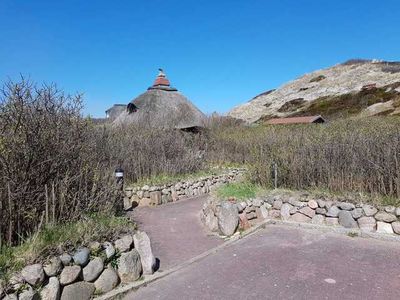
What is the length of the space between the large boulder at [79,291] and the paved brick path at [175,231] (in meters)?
1.28

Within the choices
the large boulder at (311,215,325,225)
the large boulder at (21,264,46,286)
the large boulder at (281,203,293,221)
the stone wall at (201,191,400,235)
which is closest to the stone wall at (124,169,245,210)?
the stone wall at (201,191,400,235)

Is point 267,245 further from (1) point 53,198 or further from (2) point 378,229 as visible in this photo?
(1) point 53,198

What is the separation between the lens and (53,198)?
4465 mm

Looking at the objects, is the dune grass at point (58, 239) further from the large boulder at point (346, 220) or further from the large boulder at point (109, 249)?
the large boulder at point (346, 220)

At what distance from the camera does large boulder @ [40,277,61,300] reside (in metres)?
3.48

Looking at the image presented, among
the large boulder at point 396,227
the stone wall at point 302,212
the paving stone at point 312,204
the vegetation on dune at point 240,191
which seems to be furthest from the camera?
the vegetation on dune at point 240,191

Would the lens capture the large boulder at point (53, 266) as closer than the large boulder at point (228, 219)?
Yes

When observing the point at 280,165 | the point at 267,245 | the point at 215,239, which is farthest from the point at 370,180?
the point at 215,239

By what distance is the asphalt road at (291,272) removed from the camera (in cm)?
398

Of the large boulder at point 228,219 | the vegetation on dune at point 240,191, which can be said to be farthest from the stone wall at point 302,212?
the vegetation on dune at point 240,191

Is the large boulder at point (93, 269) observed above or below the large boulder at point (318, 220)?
above

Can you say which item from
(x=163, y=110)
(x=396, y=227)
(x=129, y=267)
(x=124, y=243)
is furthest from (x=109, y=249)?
(x=163, y=110)

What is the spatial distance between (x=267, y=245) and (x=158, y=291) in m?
2.25

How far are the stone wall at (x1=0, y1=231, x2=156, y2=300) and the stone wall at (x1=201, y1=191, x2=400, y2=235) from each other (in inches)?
101
